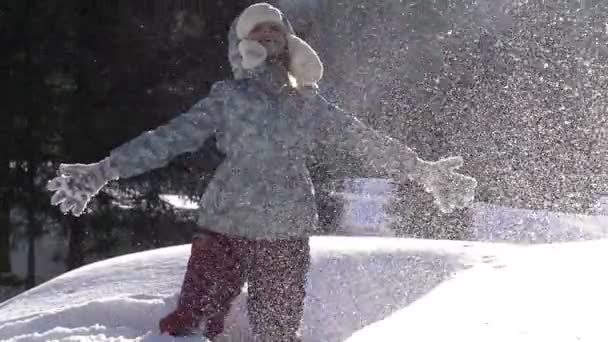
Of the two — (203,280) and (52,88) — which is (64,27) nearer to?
(52,88)

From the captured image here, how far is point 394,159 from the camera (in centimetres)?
296

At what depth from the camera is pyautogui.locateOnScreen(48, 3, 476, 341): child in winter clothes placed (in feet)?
9.28

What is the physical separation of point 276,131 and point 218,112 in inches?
8.8

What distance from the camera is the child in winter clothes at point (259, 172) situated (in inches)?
111

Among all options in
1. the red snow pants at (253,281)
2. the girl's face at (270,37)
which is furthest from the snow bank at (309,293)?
the girl's face at (270,37)

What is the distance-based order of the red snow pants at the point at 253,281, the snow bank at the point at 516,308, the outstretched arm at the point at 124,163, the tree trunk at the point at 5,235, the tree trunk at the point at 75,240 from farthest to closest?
the tree trunk at the point at 75,240, the tree trunk at the point at 5,235, the red snow pants at the point at 253,281, the outstretched arm at the point at 124,163, the snow bank at the point at 516,308

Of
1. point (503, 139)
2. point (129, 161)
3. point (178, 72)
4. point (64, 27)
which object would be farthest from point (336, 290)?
point (503, 139)

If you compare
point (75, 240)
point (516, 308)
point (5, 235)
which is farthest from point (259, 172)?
point (5, 235)

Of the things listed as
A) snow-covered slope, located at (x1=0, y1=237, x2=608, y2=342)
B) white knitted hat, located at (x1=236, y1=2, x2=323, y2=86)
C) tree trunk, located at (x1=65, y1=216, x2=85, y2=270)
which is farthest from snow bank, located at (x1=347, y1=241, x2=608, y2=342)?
tree trunk, located at (x1=65, y1=216, x2=85, y2=270)

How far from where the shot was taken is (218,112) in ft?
9.48

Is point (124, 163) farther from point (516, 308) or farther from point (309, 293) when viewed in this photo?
point (516, 308)

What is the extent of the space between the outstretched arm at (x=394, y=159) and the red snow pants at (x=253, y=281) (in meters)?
0.41

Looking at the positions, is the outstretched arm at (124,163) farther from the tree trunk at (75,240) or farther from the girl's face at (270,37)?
the tree trunk at (75,240)

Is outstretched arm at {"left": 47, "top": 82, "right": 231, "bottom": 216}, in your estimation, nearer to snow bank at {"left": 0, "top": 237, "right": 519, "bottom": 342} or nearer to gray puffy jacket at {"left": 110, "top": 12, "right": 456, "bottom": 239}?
gray puffy jacket at {"left": 110, "top": 12, "right": 456, "bottom": 239}
